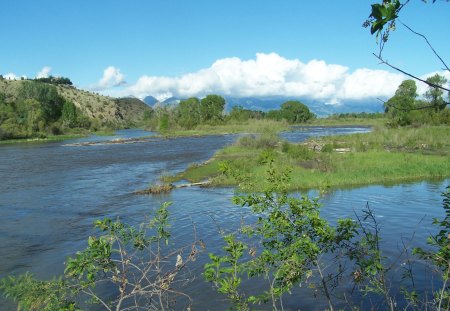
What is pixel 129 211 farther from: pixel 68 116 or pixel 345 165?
pixel 68 116

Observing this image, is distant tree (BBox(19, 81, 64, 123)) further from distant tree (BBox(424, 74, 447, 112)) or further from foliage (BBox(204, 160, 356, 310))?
foliage (BBox(204, 160, 356, 310))

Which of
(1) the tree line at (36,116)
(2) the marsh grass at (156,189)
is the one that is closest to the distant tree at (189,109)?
(1) the tree line at (36,116)

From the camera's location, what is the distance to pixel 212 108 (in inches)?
5925

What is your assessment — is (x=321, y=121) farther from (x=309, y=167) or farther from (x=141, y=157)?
(x=309, y=167)

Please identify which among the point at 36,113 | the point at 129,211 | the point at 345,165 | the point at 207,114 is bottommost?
the point at 129,211

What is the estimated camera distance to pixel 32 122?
342 ft

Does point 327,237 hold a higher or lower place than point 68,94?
lower

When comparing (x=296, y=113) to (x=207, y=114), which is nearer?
(x=207, y=114)

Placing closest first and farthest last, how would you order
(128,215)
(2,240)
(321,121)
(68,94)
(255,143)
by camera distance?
(2,240), (128,215), (255,143), (321,121), (68,94)

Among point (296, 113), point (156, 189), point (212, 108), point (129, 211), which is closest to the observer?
point (129, 211)

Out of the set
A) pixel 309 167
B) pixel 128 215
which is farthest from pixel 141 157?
pixel 128 215

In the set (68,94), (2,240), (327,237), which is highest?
(68,94)

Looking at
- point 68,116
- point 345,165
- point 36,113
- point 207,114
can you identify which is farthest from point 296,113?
point 345,165

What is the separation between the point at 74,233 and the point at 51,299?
49.1 feet
